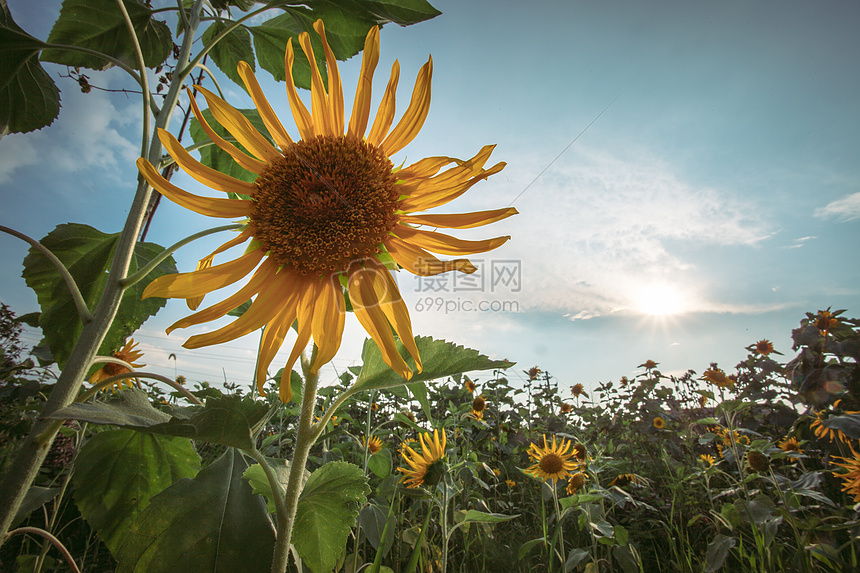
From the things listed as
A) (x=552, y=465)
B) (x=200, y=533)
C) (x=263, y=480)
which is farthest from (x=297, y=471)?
(x=552, y=465)

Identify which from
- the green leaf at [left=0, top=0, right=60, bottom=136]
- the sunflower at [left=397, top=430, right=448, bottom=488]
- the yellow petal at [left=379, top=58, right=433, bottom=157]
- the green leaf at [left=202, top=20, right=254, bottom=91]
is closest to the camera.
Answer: the yellow petal at [left=379, top=58, right=433, bottom=157]

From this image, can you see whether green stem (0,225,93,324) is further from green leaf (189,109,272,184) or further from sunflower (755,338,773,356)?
sunflower (755,338,773,356)

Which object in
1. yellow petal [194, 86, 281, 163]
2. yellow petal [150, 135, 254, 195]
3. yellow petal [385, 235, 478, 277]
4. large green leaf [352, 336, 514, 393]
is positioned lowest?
large green leaf [352, 336, 514, 393]

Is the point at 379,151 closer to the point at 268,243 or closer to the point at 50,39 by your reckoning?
the point at 268,243

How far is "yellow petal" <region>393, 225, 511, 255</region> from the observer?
0.85 m

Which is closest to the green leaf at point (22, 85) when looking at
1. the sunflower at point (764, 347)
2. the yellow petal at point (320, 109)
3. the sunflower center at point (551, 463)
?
the yellow petal at point (320, 109)

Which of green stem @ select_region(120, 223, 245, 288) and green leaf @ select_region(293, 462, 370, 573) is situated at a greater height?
green stem @ select_region(120, 223, 245, 288)

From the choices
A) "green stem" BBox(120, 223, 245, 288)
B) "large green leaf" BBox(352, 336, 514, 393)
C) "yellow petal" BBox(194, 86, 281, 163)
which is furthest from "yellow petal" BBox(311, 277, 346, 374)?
"yellow petal" BBox(194, 86, 281, 163)

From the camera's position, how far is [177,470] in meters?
1.03

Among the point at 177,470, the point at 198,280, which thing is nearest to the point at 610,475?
the point at 177,470

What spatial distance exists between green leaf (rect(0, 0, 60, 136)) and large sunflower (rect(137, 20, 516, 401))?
0.56 meters

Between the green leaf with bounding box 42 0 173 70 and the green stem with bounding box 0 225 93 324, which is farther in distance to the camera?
the green leaf with bounding box 42 0 173 70

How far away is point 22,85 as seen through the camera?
1130 millimetres

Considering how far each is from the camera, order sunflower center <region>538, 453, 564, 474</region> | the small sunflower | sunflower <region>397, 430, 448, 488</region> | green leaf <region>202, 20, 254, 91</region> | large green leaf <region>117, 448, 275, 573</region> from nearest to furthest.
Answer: large green leaf <region>117, 448, 275, 573</region>, green leaf <region>202, 20, 254, 91</region>, sunflower <region>397, 430, 448, 488</region>, the small sunflower, sunflower center <region>538, 453, 564, 474</region>
